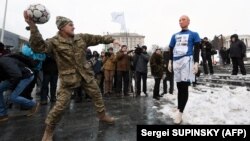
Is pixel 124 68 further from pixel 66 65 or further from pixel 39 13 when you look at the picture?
pixel 66 65

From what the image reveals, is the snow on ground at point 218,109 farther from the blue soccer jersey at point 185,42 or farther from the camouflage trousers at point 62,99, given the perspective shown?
the camouflage trousers at point 62,99

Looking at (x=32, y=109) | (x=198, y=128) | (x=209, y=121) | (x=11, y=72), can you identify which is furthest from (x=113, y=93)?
(x=198, y=128)

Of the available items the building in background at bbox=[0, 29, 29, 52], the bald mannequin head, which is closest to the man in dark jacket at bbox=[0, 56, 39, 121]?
the bald mannequin head

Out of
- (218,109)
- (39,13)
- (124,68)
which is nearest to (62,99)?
(39,13)

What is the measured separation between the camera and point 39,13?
21.9ft

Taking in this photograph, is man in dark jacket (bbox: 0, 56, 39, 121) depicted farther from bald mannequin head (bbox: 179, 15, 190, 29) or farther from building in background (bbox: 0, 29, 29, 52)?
building in background (bbox: 0, 29, 29, 52)

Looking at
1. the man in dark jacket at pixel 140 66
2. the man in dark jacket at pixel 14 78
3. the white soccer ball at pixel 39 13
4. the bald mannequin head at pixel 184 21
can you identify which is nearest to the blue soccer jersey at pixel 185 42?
the bald mannequin head at pixel 184 21

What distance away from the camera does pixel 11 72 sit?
6.88 m

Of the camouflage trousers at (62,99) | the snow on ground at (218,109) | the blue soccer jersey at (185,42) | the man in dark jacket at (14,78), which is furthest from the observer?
the man in dark jacket at (14,78)

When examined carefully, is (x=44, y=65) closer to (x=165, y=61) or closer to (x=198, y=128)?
(x=165, y=61)

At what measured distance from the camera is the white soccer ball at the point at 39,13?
6480mm

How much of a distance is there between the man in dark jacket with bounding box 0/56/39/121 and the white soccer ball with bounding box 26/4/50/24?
1.10 metres

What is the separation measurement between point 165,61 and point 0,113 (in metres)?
6.40

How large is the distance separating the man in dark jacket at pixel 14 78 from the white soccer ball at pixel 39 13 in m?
1.10
